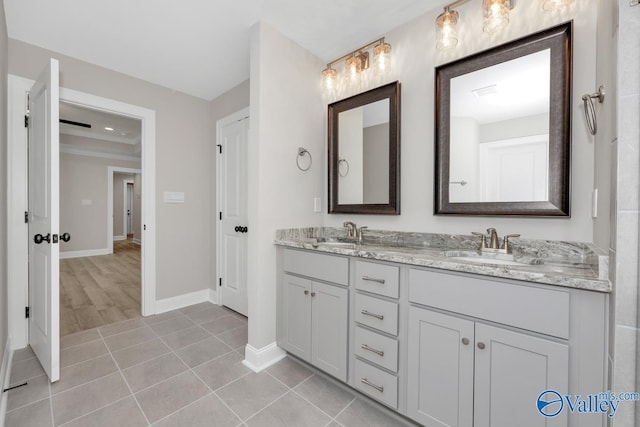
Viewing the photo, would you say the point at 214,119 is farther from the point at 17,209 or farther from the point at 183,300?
the point at 183,300

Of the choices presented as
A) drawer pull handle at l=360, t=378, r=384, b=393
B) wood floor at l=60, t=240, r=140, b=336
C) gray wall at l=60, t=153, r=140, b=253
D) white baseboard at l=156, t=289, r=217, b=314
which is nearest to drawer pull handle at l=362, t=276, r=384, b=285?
drawer pull handle at l=360, t=378, r=384, b=393

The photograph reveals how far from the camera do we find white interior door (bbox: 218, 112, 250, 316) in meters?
2.87

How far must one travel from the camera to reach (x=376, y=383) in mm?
1490

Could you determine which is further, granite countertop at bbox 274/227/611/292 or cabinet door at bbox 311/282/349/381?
cabinet door at bbox 311/282/349/381

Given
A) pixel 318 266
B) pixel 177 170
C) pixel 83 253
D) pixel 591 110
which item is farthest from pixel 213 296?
pixel 83 253

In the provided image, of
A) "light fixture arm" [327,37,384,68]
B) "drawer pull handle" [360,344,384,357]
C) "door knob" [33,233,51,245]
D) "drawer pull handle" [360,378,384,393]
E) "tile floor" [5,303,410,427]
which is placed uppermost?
"light fixture arm" [327,37,384,68]

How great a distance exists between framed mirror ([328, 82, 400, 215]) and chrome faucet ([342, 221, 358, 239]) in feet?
0.36

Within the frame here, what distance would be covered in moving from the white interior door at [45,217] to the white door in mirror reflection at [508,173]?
8.30 feet

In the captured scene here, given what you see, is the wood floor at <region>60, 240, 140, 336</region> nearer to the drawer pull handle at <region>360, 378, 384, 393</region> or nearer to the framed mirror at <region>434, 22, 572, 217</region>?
the drawer pull handle at <region>360, 378, 384, 393</region>

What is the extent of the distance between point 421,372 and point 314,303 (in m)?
0.75

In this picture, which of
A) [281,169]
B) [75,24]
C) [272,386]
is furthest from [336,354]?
[75,24]

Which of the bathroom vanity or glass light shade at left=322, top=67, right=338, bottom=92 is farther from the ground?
glass light shade at left=322, top=67, right=338, bottom=92

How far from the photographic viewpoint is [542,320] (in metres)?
1.01

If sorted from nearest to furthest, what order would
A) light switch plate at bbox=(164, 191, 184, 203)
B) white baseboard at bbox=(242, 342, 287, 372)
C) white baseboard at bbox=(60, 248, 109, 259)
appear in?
white baseboard at bbox=(242, 342, 287, 372)
light switch plate at bbox=(164, 191, 184, 203)
white baseboard at bbox=(60, 248, 109, 259)
